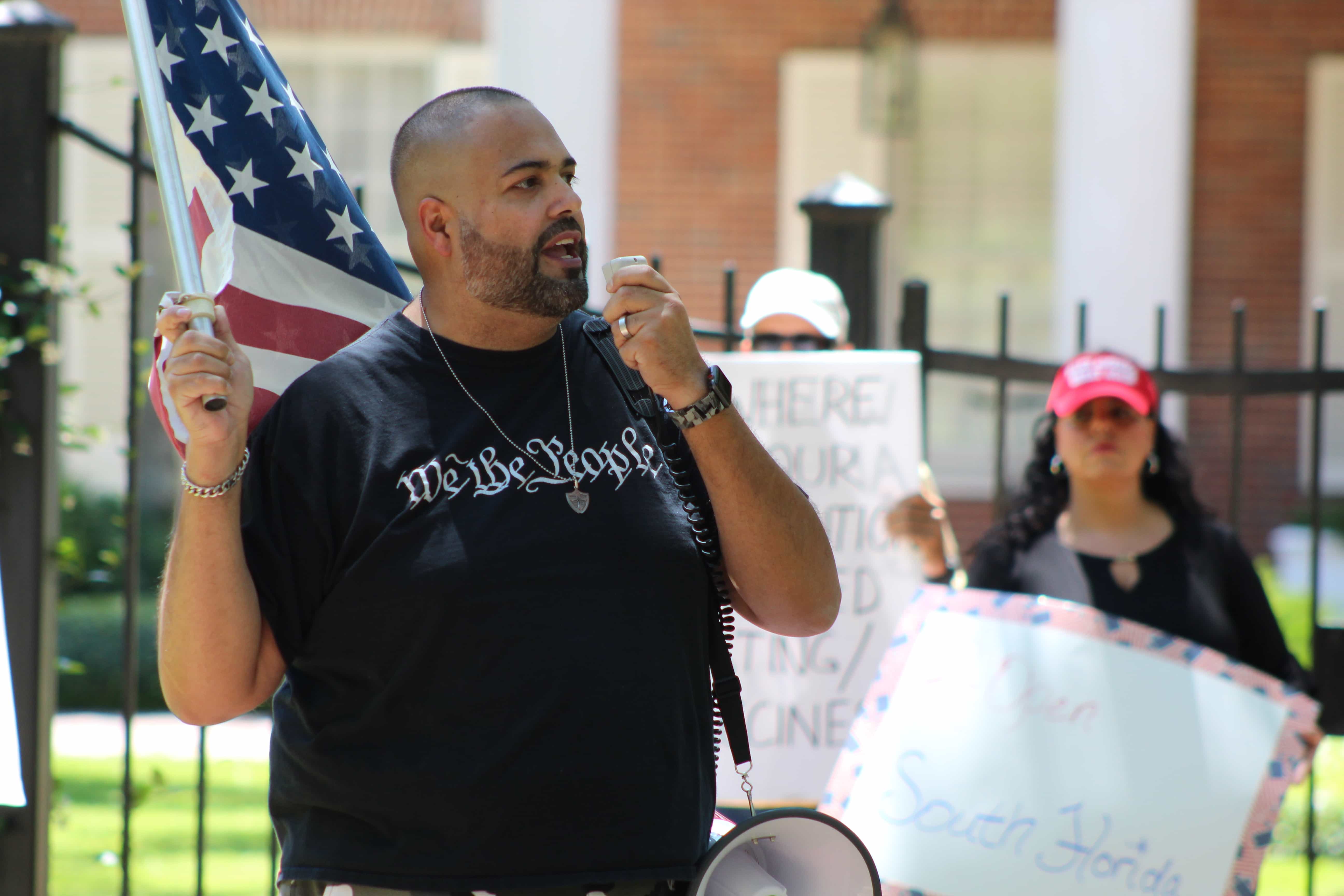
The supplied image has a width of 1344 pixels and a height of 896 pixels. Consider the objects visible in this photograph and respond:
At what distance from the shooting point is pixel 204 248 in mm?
2420

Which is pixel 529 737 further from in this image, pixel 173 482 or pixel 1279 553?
pixel 173 482

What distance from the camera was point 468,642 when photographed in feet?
6.28

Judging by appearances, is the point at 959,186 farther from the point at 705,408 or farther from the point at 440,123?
the point at 705,408

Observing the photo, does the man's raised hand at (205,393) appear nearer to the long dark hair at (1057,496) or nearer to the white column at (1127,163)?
the long dark hair at (1057,496)

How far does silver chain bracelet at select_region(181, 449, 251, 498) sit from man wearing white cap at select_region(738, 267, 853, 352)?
1.84m

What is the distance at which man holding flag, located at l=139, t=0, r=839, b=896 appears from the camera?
1.89 meters

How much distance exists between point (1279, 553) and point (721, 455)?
7.73 metres

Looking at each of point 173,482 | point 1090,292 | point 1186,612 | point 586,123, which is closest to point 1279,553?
point 1090,292

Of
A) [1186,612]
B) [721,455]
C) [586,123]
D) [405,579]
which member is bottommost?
[1186,612]

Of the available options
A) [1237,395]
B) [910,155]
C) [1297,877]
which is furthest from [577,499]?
[910,155]

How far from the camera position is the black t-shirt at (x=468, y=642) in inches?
74.6

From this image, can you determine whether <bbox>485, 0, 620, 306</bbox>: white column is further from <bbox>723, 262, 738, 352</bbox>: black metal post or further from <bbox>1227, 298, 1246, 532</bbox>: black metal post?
<bbox>1227, 298, 1246, 532</bbox>: black metal post

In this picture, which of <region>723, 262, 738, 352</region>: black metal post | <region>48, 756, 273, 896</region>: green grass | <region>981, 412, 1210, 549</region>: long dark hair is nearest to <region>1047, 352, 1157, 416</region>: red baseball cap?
<region>981, 412, 1210, 549</region>: long dark hair

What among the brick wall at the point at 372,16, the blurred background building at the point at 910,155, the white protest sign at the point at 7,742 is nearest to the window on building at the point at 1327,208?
the blurred background building at the point at 910,155
